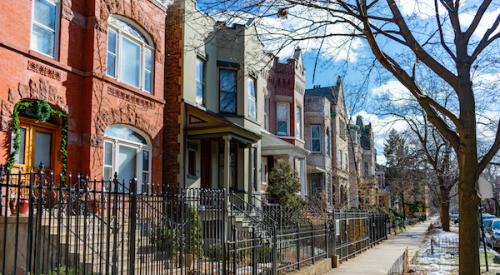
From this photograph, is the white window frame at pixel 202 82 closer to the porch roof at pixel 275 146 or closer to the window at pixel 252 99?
the window at pixel 252 99

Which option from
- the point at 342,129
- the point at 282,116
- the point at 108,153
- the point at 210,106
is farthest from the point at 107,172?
the point at 342,129

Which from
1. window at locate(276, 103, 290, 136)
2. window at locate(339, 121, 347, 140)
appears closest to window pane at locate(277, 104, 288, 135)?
window at locate(276, 103, 290, 136)

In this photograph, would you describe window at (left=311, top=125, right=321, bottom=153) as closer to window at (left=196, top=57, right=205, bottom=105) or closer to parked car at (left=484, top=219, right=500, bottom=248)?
parked car at (left=484, top=219, right=500, bottom=248)

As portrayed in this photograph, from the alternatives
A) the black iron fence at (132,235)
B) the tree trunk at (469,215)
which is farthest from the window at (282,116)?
the tree trunk at (469,215)

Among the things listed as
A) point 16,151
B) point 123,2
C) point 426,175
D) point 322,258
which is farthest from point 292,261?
point 426,175

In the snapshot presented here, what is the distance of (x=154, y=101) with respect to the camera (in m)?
16.8

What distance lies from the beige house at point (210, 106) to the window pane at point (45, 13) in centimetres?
464

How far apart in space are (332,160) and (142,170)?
25.3 meters

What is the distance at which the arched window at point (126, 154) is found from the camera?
1464 cm

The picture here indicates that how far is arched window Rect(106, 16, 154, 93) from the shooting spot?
15.0m

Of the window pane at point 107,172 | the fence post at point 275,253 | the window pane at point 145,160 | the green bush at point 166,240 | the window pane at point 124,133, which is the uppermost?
the window pane at point 124,133

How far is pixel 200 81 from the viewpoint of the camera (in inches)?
796

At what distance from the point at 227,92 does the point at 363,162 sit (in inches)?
1872

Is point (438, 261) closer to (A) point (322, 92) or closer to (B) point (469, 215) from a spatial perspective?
(B) point (469, 215)
